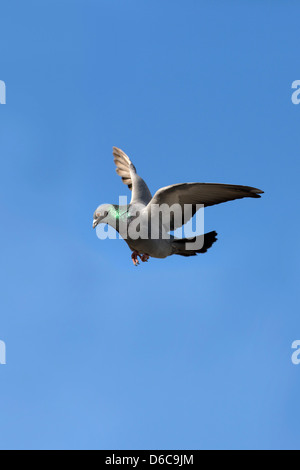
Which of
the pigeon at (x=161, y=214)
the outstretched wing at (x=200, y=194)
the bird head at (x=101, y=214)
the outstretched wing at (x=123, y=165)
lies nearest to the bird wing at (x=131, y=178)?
the outstretched wing at (x=123, y=165)

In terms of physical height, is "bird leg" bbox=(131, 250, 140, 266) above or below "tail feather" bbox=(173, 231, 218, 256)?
below

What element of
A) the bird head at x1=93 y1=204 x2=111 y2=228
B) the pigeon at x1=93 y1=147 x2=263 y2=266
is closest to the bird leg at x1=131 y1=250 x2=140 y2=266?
the pigeon at x1=93 y1=147 x2=263 y2=266

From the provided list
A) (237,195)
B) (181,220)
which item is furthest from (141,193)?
(237,195)

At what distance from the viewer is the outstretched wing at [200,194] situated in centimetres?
1314

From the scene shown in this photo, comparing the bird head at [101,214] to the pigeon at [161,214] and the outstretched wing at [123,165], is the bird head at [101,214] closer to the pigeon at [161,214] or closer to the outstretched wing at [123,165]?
the pigeon at [161,214]

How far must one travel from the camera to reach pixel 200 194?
13.8 m

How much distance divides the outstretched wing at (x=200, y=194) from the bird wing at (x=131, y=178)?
173 centimetres

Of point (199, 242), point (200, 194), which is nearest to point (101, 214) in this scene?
point (200, 194)

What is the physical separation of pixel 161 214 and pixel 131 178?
2.80m

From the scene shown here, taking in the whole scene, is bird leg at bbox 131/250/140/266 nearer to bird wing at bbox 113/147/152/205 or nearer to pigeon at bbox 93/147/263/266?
pigeon at bbox 93/147/263/266

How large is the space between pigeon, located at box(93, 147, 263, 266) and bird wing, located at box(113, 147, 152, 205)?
79 centimetres

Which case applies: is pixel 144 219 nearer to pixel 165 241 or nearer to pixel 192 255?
pixel 165 241

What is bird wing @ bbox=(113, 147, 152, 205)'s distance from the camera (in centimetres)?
1584

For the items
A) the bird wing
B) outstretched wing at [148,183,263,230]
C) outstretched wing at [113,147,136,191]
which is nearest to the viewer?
outstretched wing at [148,183,263,230]
